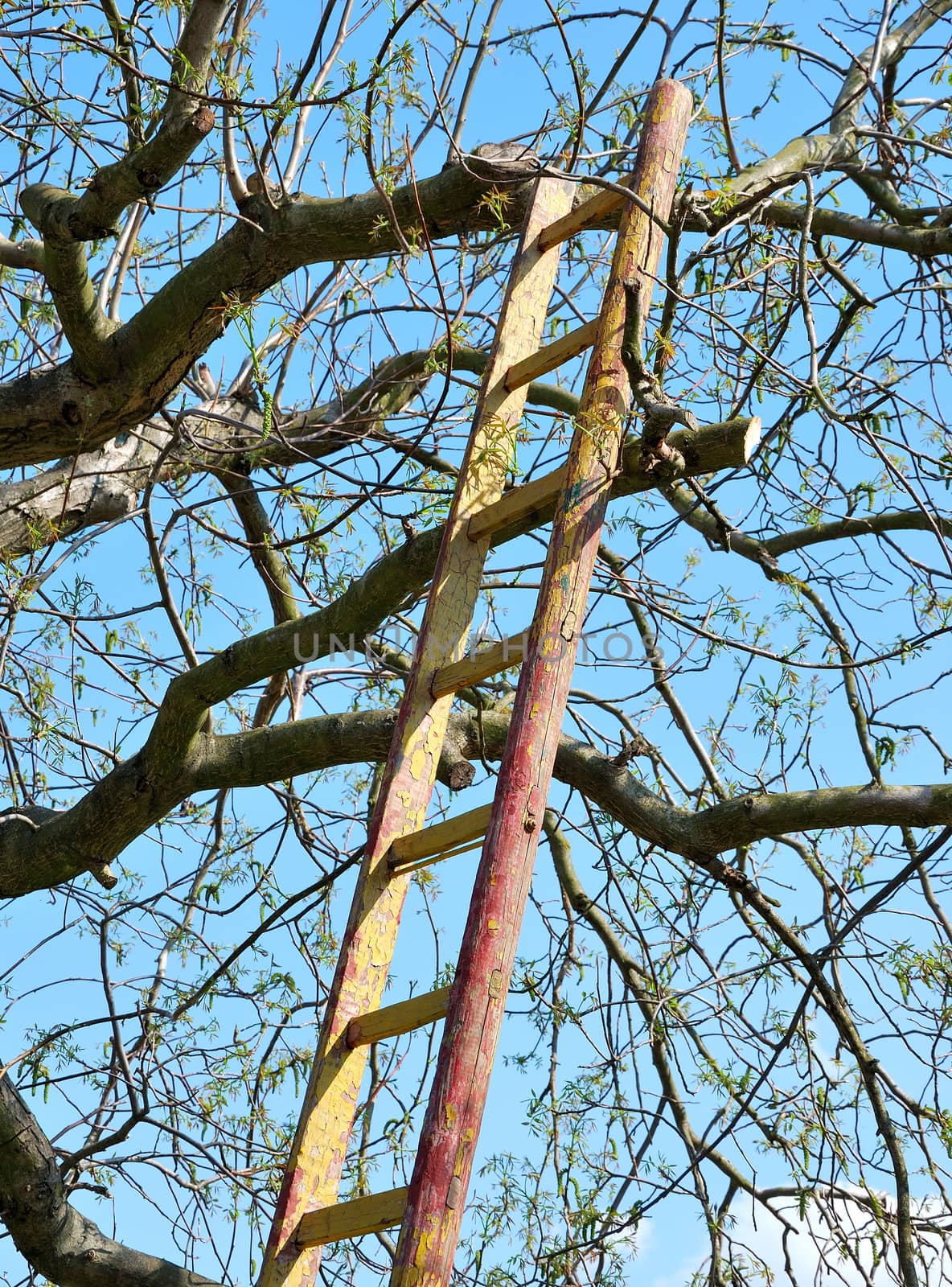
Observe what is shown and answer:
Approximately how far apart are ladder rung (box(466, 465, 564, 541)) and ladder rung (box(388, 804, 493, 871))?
63cm

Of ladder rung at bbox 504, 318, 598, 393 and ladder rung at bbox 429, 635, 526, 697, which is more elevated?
ladder rung at bbox 504, 318, 598, 393

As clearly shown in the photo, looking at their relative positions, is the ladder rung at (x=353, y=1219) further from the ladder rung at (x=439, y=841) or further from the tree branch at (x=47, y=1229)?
the tree branch at (x=47, y=1229)

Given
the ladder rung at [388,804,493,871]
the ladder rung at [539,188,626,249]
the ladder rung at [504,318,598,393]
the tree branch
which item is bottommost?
the tree branch

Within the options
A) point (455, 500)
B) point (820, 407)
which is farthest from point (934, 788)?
point (455, 500)

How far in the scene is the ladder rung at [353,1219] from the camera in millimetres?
2006

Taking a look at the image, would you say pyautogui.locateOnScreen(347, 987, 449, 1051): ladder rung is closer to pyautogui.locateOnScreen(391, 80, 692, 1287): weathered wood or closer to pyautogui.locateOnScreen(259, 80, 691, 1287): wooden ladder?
pyautogui.locateOnScreen(259, 80, 691, 1287): wooden ladder

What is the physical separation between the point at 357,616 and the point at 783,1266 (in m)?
2.03

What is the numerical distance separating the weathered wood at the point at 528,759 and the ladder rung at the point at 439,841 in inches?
4.5

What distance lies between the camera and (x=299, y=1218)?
2.21 m

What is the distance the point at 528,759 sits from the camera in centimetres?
211

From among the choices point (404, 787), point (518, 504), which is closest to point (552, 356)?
point (518, 504)

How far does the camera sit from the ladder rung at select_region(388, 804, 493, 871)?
220cm

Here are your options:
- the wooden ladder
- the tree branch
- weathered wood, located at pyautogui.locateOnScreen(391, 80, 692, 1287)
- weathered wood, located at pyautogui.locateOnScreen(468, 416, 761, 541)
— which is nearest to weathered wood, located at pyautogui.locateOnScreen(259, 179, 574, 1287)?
the wooden ladder

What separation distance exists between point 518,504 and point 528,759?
0.64 metres
